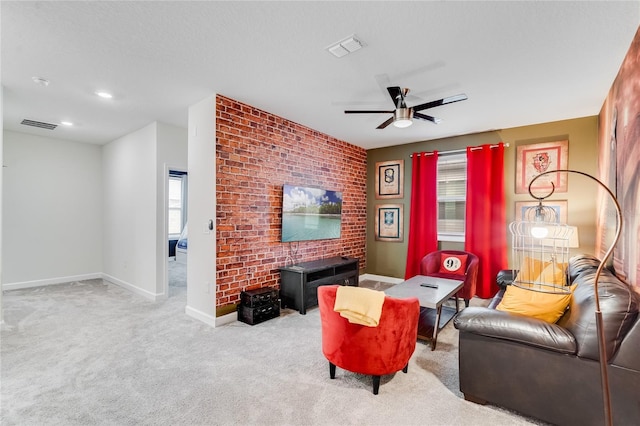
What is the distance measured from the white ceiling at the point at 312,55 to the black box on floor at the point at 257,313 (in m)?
2.38

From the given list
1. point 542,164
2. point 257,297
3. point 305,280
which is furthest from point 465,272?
point 257,297

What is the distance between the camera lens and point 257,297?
11.0 ft

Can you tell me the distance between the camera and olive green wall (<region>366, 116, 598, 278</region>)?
12.4 feet

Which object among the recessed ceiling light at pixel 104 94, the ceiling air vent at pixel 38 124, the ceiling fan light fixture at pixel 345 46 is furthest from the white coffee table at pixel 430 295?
the ceiling air vent at pixel 38 124

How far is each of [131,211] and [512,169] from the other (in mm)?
5882

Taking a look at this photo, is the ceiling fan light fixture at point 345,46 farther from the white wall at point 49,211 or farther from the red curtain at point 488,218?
the white wall at point 49,211

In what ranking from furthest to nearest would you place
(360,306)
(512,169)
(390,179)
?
(390,179), (512,169), (360,306)

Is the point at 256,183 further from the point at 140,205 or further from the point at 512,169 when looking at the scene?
the point at 512,169

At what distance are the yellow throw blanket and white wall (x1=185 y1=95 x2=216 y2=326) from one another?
1833 millimetres

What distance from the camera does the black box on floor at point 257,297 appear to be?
10.9ft

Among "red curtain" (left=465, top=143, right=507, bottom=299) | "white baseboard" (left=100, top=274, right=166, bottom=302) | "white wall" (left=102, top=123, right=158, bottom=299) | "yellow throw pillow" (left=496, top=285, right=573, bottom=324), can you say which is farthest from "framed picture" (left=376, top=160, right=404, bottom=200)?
"white baseboard" (left=100, top=274, right=166, bottom=302)

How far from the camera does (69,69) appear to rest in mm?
2682

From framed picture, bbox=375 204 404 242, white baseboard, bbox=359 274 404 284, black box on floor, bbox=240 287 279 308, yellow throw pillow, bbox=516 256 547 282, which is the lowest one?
white baseboard, bbox=359 274 404 284

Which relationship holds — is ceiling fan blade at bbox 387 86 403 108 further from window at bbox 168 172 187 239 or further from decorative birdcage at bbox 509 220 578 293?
window at bbox 168 172 187 239
